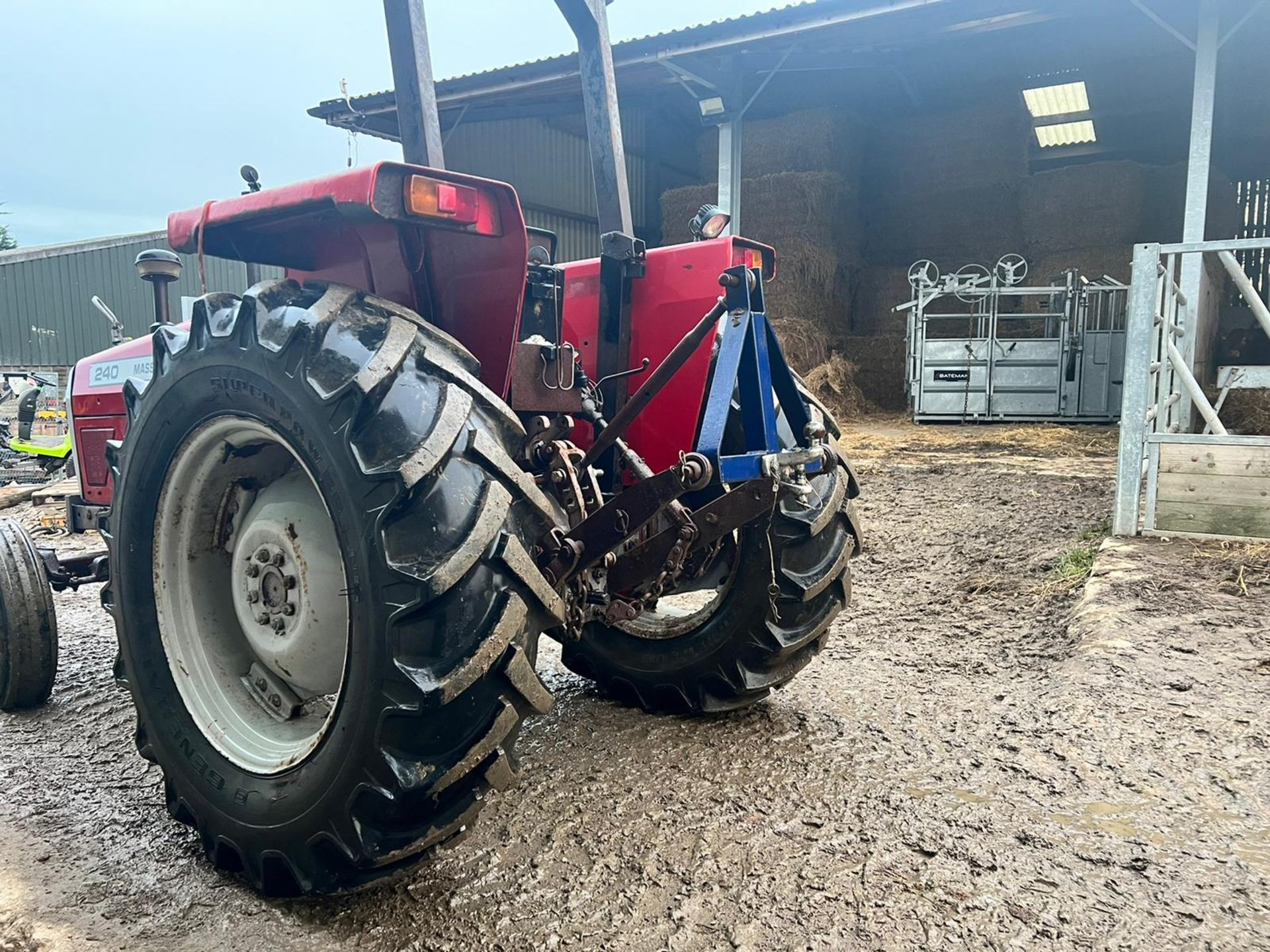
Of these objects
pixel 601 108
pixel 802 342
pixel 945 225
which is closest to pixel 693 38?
pixel 802 342

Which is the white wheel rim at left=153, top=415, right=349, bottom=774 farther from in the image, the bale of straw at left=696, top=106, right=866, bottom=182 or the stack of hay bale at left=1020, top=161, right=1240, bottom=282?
the stack of hay bale at left=1020, top=161, right=1240, bottom=282

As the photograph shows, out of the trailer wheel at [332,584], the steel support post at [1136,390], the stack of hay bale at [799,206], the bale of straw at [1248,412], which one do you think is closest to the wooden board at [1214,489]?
the steel support post at [1136,390]

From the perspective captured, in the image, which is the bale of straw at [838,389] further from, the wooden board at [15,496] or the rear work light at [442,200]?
the rear work light at [442,200]

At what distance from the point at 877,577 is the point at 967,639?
0.88m

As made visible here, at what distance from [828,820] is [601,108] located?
5.95 ft

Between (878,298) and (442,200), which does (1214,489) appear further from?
(878,298)

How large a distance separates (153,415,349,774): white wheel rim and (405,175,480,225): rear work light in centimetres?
52

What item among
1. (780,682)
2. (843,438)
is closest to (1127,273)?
(843,438)

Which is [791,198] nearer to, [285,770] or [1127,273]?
[1127,273]

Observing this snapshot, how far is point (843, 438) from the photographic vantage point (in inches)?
300

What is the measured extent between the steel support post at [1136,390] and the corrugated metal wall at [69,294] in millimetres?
18653

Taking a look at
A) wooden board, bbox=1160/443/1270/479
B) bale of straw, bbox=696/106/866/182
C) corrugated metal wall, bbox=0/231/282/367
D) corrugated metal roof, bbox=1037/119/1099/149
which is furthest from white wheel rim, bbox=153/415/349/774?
corrugated metal wall, bbox=0/231/282/367

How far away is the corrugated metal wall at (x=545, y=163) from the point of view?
44.8ft

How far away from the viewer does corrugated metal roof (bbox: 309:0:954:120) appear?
25.6ft
